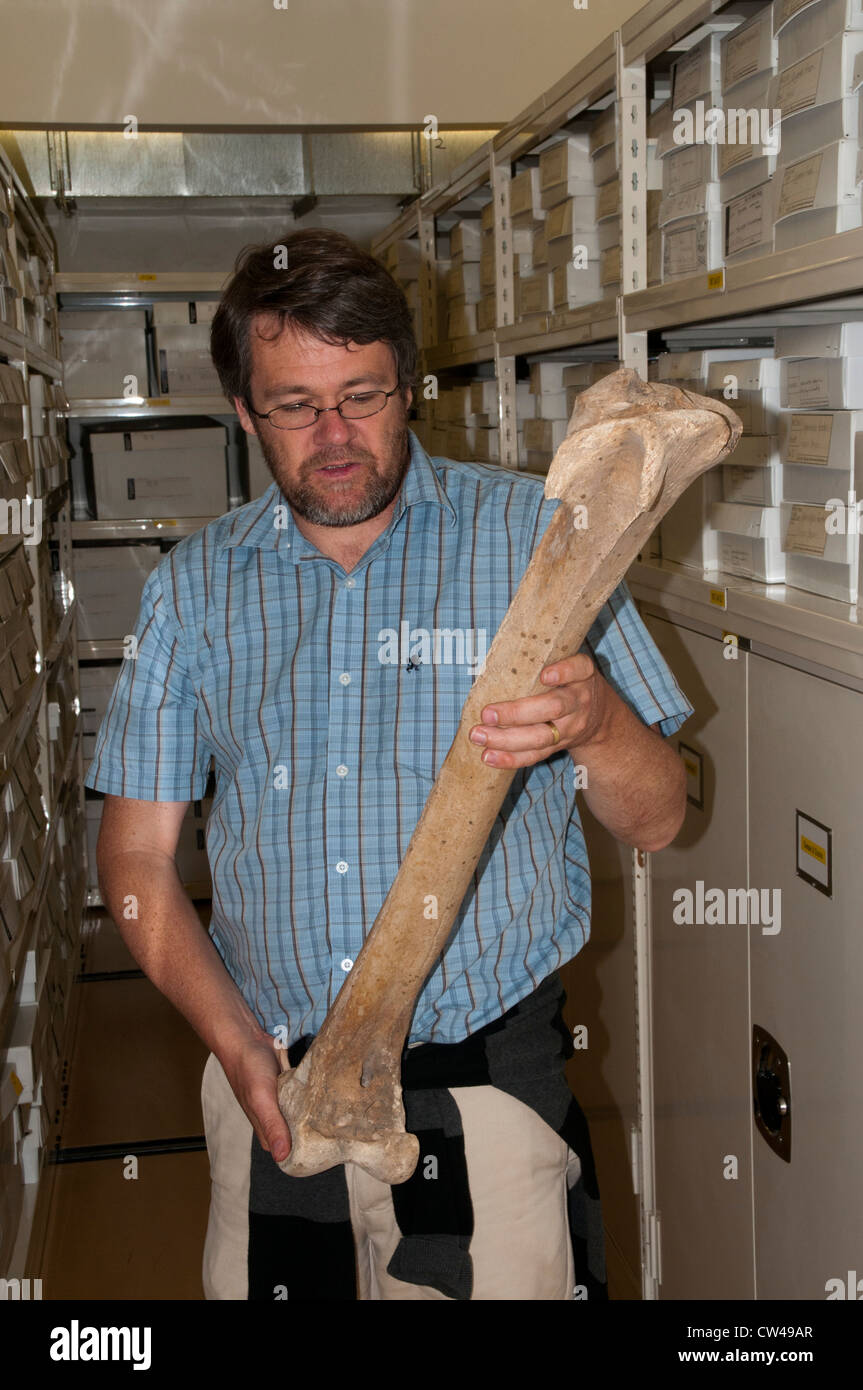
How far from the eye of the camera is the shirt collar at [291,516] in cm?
153

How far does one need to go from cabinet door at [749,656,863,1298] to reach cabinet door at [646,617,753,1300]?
0.18ft

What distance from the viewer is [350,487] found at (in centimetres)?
149

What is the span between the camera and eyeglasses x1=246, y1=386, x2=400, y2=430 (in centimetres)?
149

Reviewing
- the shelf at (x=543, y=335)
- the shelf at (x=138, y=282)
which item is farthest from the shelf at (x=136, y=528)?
the shelf at (x=543, y=335)

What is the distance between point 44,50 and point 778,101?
3009 mm

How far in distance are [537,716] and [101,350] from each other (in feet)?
14.1

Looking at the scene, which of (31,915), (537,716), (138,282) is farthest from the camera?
(138,282)

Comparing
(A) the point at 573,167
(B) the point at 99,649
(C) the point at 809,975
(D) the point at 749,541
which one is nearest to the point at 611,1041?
(C) the point at 809,975

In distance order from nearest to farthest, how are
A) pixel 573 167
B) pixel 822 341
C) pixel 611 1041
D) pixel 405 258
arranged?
1. pixel 822 341
2. pixel 573 167
3. pixel 611 1041
4. pixel 405 258

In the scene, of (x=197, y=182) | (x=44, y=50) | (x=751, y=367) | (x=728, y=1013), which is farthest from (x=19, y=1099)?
(x=197, y=182)

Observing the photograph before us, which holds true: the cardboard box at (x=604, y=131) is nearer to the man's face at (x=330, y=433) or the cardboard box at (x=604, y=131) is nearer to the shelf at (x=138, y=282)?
the man's face at (x=330, y=433)

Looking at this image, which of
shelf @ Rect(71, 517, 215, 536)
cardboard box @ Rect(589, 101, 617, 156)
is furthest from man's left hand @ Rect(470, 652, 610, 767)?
shelf @ Rect(71, 517, 215, 536)

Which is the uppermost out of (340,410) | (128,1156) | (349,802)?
(340,410)

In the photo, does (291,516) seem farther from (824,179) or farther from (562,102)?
(562,102)
